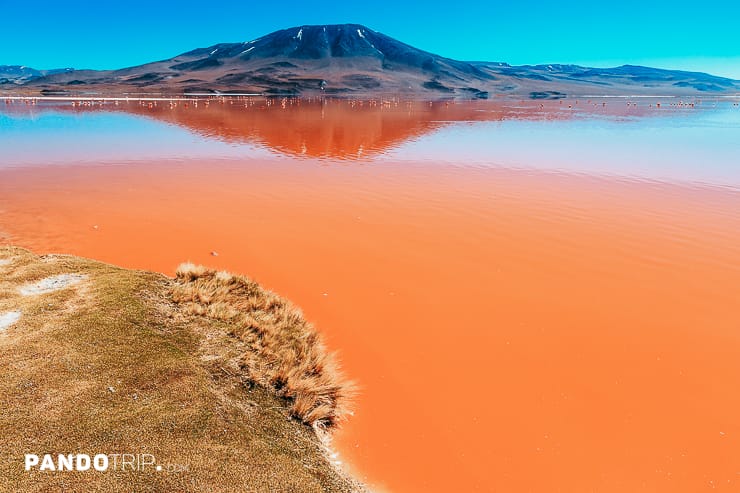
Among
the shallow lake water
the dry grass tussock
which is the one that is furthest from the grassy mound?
the shallow lake water

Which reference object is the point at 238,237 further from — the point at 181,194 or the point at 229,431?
the point at 229,431

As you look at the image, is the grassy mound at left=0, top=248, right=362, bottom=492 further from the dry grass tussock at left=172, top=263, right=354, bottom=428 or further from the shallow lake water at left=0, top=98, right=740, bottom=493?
the shallow lake water at left=0, top=98, right=740, bottom=493

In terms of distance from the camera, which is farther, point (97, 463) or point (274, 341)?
point (274, 341)

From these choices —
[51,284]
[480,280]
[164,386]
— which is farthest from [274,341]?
[480,280]

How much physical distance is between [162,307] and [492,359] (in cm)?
541

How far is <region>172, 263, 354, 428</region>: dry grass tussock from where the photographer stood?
532 centimetres

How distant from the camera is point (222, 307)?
681cm

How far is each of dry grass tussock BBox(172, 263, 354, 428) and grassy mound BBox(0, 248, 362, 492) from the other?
0.07 feet

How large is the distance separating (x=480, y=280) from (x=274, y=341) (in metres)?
4.99

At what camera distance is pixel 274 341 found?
6.20 metres

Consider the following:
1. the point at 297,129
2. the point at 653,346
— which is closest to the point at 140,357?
the point at 653,346

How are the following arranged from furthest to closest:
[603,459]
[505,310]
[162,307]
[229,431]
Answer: [505,310], [162,307], [603,459], [229,431]

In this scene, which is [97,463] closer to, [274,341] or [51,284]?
[274,341]

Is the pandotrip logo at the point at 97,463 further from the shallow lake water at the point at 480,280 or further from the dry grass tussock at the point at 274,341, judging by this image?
the shallow lake water at the point at 480,280
